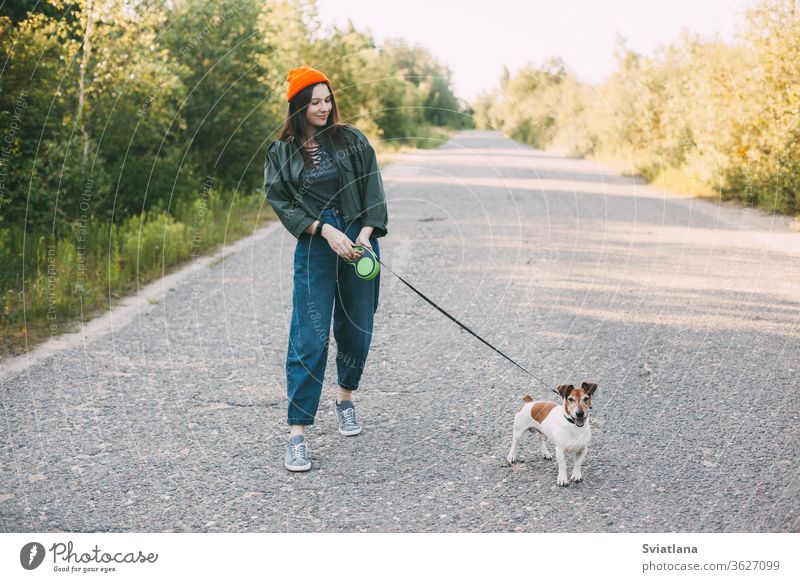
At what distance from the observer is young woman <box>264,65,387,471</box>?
4012 mm

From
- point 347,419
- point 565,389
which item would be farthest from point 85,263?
point 565,389

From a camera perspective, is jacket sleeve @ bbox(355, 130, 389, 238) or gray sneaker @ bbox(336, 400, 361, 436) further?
gray sneaker @ bbox(336, 400, 361, 436)

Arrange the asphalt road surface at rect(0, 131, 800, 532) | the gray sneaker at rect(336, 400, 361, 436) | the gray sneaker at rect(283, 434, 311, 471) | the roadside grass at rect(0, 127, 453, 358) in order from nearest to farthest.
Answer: the asphalt road surface at rect(0, 131, 800, 532), the gray sneaker at rect(283, 434, 311, 471), the gray sneaker at rect(336, 400, 361, 436), the roadside grass at rect(0, 127, 453, 358)

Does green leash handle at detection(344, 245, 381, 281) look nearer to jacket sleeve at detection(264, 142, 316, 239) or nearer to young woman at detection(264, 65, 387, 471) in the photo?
young woman at detection(264, 65, 387, 471)

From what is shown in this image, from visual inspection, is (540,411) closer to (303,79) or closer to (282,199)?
(282,199)

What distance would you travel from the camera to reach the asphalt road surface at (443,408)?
3.48 m

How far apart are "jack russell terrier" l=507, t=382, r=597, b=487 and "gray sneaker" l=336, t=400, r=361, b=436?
95 centimetres

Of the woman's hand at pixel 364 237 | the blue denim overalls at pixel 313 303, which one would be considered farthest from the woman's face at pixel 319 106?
the woman's hand at pixel 364 237

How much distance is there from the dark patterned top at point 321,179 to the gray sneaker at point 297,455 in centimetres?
121

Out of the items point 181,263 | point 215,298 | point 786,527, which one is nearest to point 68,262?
point 215,298

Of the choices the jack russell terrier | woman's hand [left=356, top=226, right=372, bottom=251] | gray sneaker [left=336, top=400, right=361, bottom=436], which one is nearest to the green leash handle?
woman's hand [left=356, top=226, right=372, bottom=251]

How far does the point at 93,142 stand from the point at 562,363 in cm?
735

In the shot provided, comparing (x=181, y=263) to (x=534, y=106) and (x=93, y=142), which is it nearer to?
(x=93, y=142)

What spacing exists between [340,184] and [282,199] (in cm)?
31
